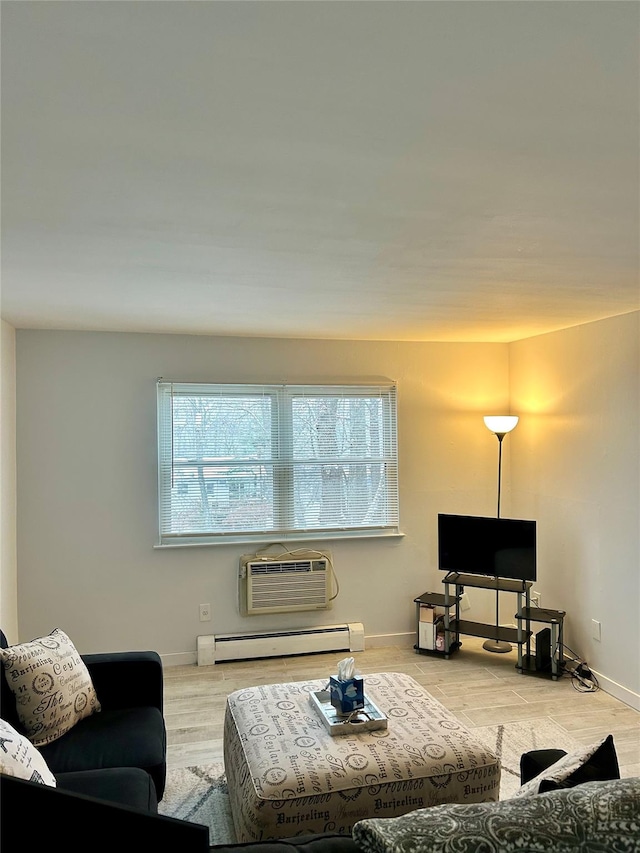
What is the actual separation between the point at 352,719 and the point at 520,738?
1348 millimetres

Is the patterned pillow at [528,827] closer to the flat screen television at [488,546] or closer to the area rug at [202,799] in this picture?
the area rug at [202,799]

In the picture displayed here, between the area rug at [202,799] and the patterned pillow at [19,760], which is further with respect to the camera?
the area rug at [202,799]

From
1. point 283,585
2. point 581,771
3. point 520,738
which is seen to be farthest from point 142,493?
point 581,771

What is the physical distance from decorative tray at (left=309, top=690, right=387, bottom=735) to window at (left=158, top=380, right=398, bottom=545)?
2105 mm

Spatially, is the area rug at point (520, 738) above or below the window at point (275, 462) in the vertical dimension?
below

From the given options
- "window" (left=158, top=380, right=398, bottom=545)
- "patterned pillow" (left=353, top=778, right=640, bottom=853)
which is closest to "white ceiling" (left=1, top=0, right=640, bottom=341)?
"patterned pillow" (left=353, top=778, right=640, bottom=853)

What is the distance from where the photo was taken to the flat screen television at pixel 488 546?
174 inches

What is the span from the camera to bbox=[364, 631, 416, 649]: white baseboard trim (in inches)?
195

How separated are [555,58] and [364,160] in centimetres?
55

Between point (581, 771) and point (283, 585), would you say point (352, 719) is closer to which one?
point (581, 771)

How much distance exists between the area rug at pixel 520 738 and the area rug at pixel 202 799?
1307mm

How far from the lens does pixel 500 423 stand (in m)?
4.80

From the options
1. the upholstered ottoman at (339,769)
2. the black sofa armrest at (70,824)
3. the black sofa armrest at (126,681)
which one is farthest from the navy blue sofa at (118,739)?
the black sofa armrest at (70,824)

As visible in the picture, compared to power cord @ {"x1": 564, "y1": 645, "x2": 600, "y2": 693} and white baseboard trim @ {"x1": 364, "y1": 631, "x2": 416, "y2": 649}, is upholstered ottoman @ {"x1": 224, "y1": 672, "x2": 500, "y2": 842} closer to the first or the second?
power cord @ {"x1": 564, "y1": 645, "x2": 600, "y2": 693}
